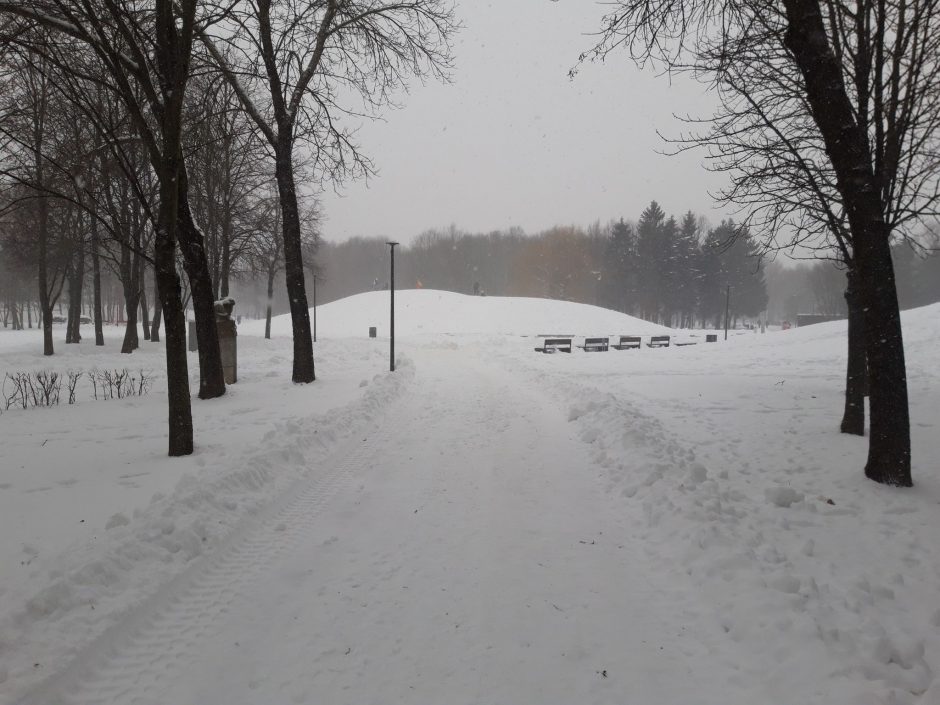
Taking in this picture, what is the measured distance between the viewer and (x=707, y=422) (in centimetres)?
820

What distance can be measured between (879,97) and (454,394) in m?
8.47

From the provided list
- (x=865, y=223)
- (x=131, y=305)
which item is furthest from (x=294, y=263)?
(x=131, y=305)

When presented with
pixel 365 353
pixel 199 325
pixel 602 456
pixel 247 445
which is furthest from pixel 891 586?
pixel 365 353

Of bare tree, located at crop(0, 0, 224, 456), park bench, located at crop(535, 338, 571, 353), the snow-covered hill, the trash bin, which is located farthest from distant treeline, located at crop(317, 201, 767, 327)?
bare tree, located at crop(0, 0, 224, 456)

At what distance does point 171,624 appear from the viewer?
2.89 meters

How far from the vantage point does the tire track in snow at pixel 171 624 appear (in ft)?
7.84

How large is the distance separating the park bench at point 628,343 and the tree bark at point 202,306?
71.8 ft

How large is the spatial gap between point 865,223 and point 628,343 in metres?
25.2

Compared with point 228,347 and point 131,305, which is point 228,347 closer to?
point 228,347

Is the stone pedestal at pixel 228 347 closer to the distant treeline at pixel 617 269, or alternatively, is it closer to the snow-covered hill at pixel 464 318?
the snow-covered hill at pixel 464 318

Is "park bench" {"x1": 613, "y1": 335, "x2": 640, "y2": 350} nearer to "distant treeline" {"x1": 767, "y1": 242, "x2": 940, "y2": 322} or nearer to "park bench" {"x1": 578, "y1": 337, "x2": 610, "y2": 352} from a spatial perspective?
"park bench" {"x1": 578, "y1": 337, "x2": 610, "y2": 352}

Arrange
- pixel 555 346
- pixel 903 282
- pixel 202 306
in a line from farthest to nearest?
pixel 903 282 < pixel 555 346 < pixel 202 306

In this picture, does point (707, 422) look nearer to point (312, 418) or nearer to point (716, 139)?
point (716, 139)

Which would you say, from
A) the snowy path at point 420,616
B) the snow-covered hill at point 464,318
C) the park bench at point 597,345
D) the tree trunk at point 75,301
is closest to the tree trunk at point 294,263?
the snowy path at point 420,616
